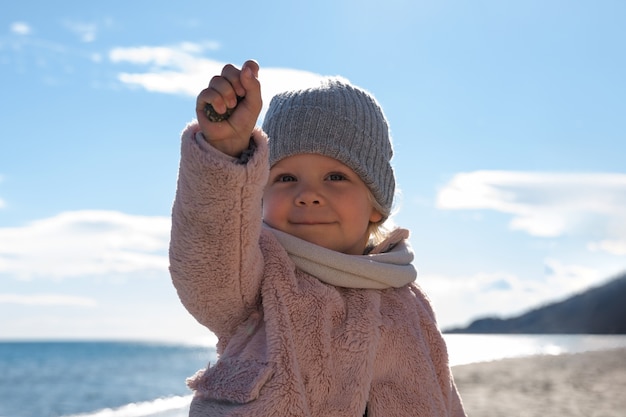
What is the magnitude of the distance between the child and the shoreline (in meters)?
5.97

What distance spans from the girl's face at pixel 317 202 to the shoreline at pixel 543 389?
605 cm

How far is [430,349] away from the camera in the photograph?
2.43 m

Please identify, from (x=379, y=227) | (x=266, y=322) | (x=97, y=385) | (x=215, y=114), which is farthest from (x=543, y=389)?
(x=97, y=385)

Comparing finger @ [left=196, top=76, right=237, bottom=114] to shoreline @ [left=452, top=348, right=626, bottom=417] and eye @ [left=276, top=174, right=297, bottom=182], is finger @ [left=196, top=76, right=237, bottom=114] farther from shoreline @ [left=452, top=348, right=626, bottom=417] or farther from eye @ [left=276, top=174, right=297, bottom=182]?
shoreline @ [left=452, top=348, right=626, bottom=417]

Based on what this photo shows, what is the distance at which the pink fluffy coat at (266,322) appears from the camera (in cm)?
185

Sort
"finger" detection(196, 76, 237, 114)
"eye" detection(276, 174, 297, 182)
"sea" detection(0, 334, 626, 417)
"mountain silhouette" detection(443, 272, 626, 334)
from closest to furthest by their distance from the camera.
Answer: "finger" detection(196, 76, 237, 114), "eye" detection(276, 174, 297, 182), "sea" detection(0, 334, 626, 417), "mountain silhouette" detection(443, 272, 626, 334)

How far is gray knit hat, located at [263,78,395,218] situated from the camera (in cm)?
234

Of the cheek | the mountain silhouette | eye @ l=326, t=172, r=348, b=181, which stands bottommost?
the cheek

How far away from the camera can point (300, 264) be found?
2.19 meters

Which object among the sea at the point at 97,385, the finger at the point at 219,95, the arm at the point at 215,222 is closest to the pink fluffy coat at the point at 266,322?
the arm at the point at 215,222

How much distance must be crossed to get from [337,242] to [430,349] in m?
0.45

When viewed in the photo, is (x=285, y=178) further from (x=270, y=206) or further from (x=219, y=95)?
(x=219, y=95)

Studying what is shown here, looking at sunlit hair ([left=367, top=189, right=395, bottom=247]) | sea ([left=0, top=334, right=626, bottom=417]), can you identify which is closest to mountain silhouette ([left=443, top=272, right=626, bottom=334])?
sea ([left=0, top=334, right=626, bottom=417])

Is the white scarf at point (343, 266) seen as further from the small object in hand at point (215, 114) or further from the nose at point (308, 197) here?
the small object in hand at point (215, 114)
